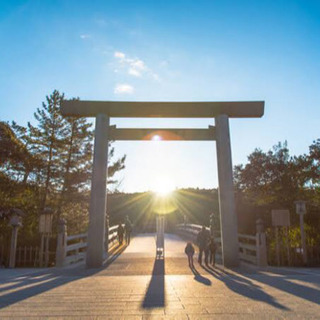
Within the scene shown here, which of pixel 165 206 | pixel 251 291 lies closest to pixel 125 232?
pixel 251 291

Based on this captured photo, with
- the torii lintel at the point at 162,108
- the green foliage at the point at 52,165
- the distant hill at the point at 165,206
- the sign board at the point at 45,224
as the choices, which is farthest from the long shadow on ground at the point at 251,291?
the distant hill at the point at 165,206

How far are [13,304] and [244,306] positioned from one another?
11.7ft

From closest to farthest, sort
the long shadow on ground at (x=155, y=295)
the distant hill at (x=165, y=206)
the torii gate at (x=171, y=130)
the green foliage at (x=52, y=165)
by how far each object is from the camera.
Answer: the long shadow on ground at (x=155, y=295) < the torii gate at (x=171, y=130) < the green foliage at (x=52, y=165) < the distant hill at (x=165, y=206)

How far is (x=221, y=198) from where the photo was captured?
32.9 ft

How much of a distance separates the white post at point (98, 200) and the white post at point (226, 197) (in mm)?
4204

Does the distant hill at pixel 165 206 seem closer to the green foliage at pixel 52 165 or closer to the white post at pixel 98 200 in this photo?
the green foliage at pixel 52 165

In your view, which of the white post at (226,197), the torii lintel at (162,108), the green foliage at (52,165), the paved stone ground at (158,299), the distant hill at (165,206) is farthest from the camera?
the distant hill at (165,206)

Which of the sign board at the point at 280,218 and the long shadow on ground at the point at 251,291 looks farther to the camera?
the sign board at the point at 280,218

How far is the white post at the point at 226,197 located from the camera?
9.65 m

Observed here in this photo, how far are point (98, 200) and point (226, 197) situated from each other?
4.53 metres

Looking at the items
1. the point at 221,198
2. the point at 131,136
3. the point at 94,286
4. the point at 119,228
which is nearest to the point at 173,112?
the point at 131,136

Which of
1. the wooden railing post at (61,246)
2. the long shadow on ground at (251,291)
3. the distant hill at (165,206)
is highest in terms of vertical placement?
the distant hill at (165,206)

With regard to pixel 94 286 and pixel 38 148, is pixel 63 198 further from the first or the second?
pixel 94 286

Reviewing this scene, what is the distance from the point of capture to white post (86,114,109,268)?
9.66 m
